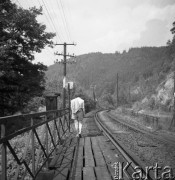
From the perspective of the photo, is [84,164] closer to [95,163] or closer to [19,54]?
[95,163]

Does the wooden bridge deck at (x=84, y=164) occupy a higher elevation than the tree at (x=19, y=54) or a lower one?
lower

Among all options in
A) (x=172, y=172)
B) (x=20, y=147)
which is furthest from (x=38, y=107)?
(x=172, y=172)

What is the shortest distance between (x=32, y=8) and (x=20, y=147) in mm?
13741

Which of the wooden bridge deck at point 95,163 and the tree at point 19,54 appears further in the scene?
the tree at point 19,54

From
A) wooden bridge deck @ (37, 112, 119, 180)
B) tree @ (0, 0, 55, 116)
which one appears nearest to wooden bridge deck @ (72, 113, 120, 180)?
wooden bridge deck @ (37, 112, 119, 180)

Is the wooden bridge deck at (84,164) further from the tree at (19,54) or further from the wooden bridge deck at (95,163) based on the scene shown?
the tree at (19,54)

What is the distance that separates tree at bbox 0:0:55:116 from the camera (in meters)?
16.5

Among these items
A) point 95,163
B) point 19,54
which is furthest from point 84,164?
point 19,54

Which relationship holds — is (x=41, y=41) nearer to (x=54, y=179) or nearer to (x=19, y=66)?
(x=19, y=66)

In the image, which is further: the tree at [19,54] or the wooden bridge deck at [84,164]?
the tree at [19,54]

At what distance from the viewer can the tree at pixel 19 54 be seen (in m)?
16.5

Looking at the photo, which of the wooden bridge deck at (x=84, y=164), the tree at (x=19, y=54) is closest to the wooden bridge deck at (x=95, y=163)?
the wooden bridge deck at (x=84, y=164)

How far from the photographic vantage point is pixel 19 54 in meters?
18.4

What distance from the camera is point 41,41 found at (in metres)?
19.0
